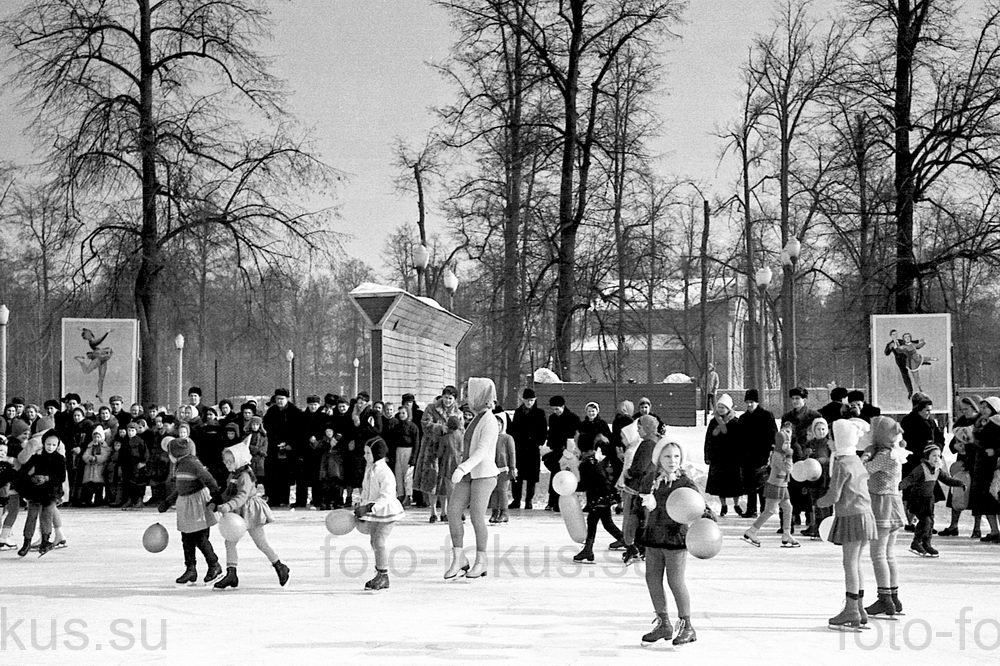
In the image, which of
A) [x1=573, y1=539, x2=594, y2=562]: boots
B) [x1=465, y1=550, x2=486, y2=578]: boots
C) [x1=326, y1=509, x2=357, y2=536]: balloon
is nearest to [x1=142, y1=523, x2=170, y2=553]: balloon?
[x1=326, y1=509, x2=357, y2=536]: balloon

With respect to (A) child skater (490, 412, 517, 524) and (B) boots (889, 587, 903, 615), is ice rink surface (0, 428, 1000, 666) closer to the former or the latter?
(B) boots (889, 587, 903, 615)

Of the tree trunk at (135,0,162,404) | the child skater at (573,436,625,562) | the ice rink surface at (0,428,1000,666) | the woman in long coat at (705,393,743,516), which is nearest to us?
the ice rink surface at (0,428,1000,666)

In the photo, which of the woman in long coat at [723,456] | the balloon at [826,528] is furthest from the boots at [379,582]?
the woman in long coat at [723,456]

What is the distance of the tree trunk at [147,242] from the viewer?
2572cm

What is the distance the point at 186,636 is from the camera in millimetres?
7848

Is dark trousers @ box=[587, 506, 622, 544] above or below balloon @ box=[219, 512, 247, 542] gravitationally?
below

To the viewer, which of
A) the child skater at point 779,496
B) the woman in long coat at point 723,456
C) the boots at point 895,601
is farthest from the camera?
the woman in long coat at point 723,456

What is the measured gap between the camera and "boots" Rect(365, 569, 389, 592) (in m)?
9.78

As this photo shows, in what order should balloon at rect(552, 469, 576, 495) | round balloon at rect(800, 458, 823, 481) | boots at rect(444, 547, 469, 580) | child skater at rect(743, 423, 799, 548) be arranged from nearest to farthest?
boots at rect(444, 547, 469, 580), balloon at rect(552, 469, 576, 495), round balloon at rect(800, 458, 823, 481), child skater at rect(743, 423, 799, 548)

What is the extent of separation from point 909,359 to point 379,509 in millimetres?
14330

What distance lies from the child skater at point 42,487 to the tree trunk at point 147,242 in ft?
44.7

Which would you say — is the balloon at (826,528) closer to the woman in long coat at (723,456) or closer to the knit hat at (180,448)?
the knit hat at (180,448)

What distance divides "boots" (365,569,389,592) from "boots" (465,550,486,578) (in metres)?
0.96

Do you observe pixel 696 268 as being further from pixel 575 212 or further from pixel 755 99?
pixel 575 212
